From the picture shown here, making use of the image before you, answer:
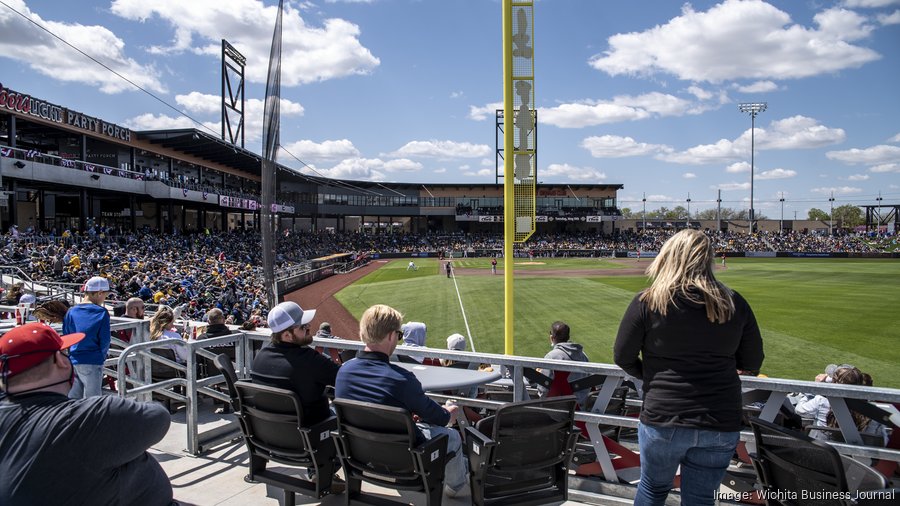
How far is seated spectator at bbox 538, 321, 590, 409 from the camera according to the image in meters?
4.66

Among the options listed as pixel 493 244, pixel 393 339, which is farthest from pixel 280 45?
pixel 493 244

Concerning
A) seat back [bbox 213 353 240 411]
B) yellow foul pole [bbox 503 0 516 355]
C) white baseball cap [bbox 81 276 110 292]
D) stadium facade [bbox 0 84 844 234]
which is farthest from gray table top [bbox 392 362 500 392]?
stadium facade [bbox 0 84 844 234]

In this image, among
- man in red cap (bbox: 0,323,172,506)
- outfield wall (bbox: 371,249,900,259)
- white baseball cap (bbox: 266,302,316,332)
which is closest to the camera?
man in red cap (bbox: 0,323,172,506)

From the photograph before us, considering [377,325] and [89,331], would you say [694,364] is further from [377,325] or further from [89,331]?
[89,331]

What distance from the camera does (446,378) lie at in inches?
156

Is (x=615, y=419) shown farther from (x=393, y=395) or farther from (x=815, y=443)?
(x=393, y=395)

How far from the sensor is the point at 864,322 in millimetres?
18781

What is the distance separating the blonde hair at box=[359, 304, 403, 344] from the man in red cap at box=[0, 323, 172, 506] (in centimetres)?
129

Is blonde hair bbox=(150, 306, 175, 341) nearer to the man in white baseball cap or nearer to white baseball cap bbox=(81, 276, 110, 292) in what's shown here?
white baseball cap bbox=(81, 276, 110, 292)

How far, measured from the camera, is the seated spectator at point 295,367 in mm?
3574

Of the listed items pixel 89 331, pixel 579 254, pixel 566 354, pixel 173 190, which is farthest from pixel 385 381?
pixel 579 254

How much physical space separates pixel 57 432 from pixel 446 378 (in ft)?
7.97

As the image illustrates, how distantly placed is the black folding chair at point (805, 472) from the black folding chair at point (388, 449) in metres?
1.78

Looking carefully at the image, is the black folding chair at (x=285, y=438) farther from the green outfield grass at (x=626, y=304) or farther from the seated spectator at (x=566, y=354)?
the green outfield grass at (x=626, y=304)
